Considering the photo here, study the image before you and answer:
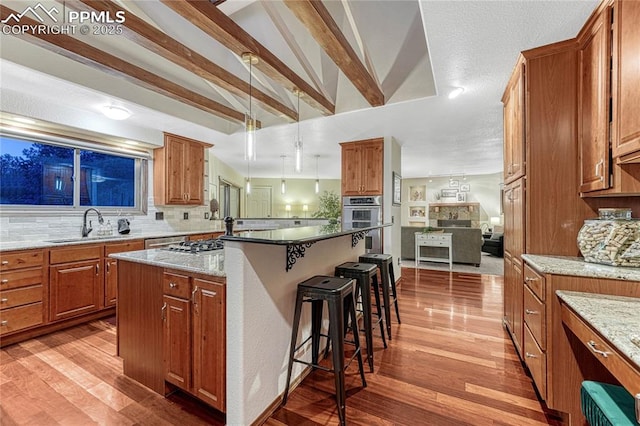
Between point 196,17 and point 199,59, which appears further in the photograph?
point 199,59

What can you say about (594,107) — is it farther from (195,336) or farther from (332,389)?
(195,336)

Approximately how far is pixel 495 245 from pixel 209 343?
7582mm

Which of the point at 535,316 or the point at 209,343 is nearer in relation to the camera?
the point at 209,343

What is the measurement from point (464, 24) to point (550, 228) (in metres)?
1.47

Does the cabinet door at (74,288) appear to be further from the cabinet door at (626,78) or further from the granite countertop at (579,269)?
the cabinet door at (626,78)

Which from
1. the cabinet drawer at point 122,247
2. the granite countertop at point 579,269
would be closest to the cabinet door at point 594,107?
the granite countertop at point 579,269

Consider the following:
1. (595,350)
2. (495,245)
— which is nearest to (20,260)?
(595,350)

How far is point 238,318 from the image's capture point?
1407 mm

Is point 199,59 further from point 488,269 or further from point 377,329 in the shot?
point 488,269

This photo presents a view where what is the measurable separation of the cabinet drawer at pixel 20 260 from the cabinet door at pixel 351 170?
3.70 metres

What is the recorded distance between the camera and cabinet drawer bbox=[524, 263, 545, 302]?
157 cm

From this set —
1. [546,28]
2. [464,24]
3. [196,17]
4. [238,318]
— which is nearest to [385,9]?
[464,24]

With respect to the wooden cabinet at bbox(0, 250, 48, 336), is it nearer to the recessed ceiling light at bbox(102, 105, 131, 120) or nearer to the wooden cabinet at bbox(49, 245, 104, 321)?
the wooden cabinet at bbox(49, 245, 104, 321)

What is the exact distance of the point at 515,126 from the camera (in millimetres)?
2209
